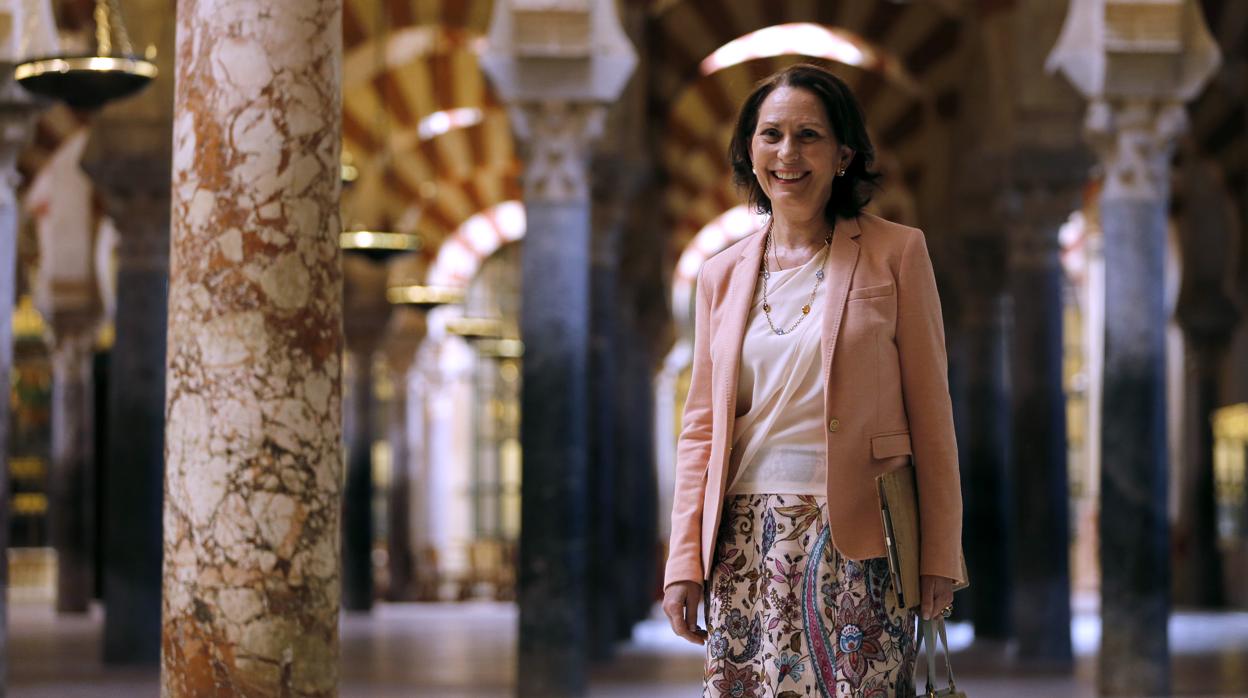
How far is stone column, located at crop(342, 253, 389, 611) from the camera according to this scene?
48.6 feet

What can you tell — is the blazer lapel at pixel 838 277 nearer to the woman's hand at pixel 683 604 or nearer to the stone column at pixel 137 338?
the woman's hand at pixel 683 604

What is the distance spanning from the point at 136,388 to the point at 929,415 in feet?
26.2

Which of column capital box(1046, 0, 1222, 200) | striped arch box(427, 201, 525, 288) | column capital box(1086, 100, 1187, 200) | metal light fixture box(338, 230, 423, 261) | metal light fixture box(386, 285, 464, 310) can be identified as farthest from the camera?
striped arch box(427, 201, 525, 288)

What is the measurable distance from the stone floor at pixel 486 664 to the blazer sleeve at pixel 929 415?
229 inches

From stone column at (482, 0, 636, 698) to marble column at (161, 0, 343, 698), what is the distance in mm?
4448

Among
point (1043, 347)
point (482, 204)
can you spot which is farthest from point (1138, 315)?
point (482, 204)

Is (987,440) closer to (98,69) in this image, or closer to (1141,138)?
(1141,138)

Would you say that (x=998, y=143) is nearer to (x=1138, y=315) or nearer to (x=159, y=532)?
(x=1138, y=315)

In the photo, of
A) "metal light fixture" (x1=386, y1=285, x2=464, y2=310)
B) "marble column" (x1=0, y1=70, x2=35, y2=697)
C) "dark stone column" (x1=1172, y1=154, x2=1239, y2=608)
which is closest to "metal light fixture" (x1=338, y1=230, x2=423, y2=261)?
"metal light fixture" (x1=386, y1=285, x2=464, y2=310)

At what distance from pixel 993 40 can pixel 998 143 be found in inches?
32.5

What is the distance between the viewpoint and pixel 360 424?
15.6 meters

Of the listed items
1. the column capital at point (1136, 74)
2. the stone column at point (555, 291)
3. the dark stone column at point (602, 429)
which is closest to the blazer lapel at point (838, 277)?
the stone column at point (555, 291)

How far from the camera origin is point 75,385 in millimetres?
15539

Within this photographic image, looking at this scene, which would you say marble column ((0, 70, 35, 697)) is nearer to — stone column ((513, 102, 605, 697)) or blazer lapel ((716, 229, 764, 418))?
stone column ((513, 102, 605, 697))
